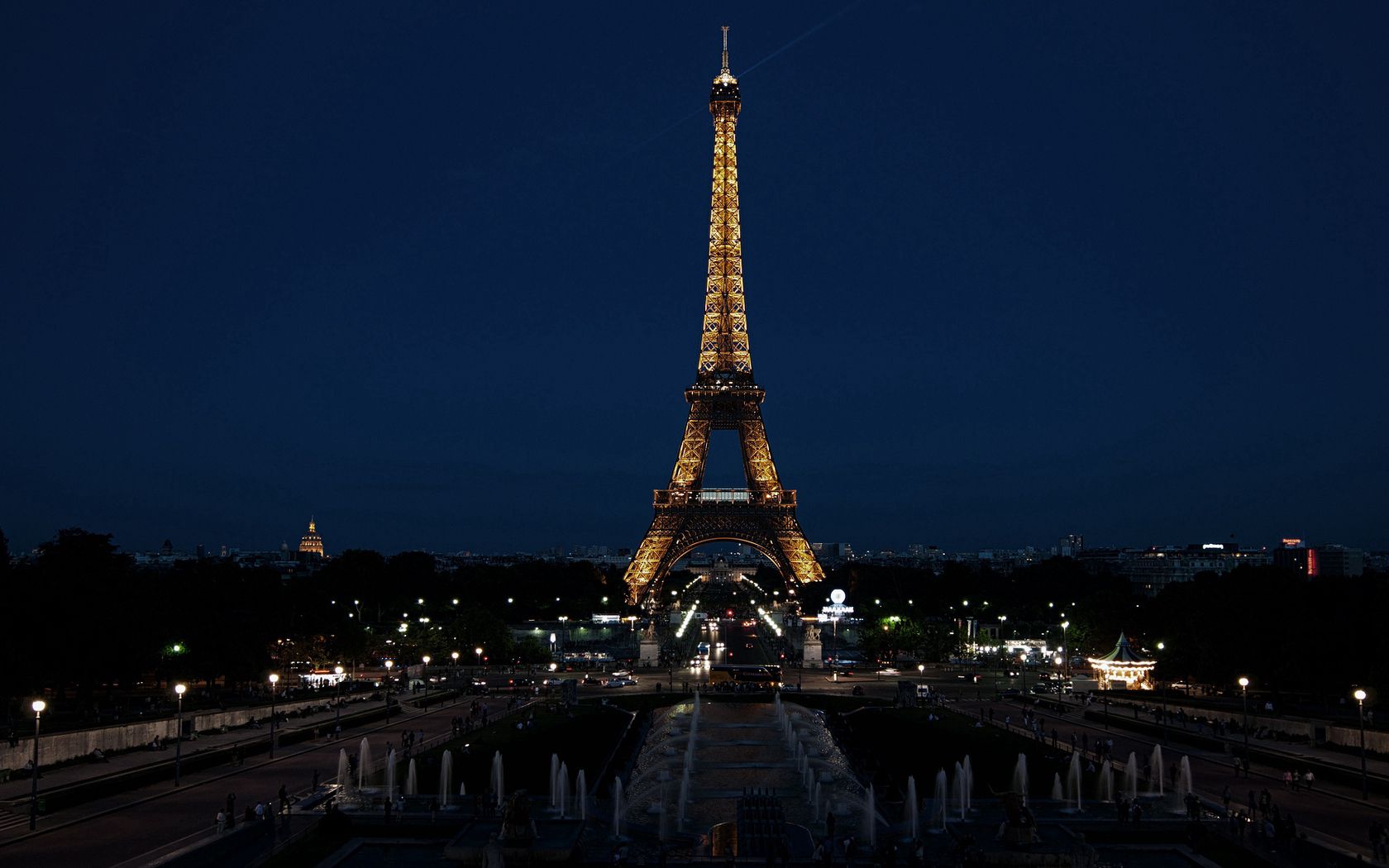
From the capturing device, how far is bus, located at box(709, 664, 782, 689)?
68.8 metres

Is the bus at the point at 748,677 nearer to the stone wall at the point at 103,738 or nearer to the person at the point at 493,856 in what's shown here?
the stone wall at the point at 103,738

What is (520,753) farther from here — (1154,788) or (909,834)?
(1154,788)

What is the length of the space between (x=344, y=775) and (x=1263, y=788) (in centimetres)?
2791

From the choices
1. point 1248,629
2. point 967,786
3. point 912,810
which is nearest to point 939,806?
point 912,810

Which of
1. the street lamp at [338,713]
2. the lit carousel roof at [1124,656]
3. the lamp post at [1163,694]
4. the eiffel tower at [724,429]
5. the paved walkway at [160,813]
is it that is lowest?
the paved walkway at [160,813]

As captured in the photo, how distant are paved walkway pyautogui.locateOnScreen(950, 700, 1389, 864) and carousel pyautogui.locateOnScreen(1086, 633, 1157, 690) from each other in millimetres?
15918

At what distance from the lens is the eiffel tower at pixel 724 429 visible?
358 ft

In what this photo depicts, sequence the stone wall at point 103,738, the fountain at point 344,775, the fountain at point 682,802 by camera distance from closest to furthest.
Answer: the fountain at point 682,802
the stone wall at point 103,738
the fountain at point 344,775

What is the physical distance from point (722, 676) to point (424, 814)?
128 feet

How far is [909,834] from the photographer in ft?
99.7

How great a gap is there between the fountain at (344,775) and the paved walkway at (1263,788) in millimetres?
24547

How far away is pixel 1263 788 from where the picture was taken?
3609 cm

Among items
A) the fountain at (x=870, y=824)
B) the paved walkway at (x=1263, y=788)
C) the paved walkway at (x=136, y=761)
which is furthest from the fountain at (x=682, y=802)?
the paved walkway at (x=136, y=761)

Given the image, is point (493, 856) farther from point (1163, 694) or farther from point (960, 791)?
point (1163, 694)
